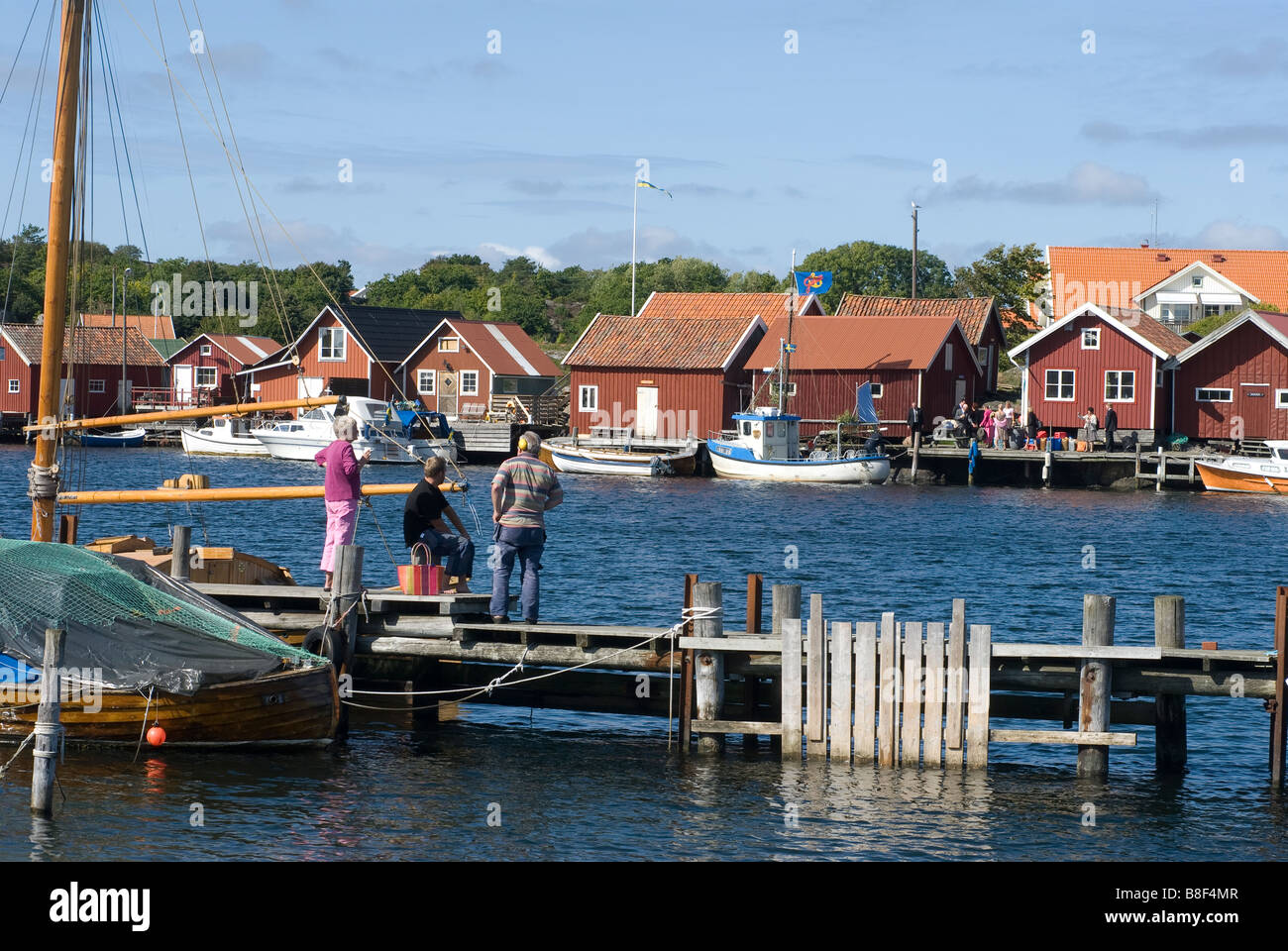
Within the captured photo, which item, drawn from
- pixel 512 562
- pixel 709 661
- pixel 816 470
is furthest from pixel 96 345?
pixel 709 661

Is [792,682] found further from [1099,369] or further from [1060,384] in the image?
[1060,384]

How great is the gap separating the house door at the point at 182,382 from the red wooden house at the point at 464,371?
1658 cm

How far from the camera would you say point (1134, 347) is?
2375 inches

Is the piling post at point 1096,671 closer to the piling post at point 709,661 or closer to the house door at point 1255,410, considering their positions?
the piling post at point 709,661

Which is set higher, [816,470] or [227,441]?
[227,441]

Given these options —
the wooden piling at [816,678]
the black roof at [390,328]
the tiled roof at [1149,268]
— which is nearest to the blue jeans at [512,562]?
the wooden piling at [816,678]

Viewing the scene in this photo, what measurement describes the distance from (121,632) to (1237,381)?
5438 centimetres

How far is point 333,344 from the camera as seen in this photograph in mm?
81250

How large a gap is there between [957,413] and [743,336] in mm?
10581

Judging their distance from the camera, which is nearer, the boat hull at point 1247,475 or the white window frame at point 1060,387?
the boat hull at point 1247,475

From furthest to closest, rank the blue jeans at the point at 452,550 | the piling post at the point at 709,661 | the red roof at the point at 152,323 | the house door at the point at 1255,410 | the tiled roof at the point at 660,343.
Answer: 1. the red roof at the point at 152,323
2. the tiled roof at the point at 660,343
3. the house door at the point at 1255,410
4. the blue jeans at the point at 452,550
5. the piling post at the point at 709,661

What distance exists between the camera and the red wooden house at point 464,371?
78625mm

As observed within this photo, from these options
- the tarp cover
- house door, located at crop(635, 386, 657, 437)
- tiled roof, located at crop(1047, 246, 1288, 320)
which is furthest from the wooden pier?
tiled roof, located at crop(1047, 246, 1288, 320)
